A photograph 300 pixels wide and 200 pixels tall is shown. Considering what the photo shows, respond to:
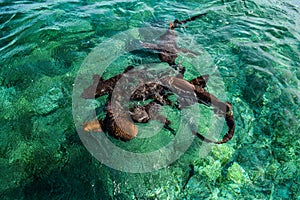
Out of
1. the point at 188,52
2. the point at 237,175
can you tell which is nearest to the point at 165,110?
the point at 237,175

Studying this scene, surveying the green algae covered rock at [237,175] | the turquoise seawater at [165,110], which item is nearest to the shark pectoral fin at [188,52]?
the turquoise seawater at [165,110]

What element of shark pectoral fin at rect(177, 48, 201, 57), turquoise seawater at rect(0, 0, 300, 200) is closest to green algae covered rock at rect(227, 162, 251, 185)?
turquoise seawater at rect(0, 0, 300, 200)

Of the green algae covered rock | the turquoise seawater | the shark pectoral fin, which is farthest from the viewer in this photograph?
the shark pectoral fin

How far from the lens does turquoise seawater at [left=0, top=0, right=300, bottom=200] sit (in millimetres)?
3439

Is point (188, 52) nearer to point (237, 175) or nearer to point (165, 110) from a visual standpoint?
point (165, 110)

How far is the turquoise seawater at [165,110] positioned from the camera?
3439mm

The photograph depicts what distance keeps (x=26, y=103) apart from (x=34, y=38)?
2.65 metres

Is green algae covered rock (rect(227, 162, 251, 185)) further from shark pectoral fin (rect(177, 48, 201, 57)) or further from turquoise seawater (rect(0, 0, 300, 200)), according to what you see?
shark pectoral fin (rect(177, 48, 201, 57))

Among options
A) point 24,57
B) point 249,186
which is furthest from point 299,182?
point 24,57

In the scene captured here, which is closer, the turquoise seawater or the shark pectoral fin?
the turquoise seawater

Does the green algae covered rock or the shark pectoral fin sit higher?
the shark pectoral fin

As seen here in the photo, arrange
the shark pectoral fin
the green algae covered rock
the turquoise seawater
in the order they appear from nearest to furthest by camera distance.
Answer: the turquoise seawater → the green algae covered rock → the shark pectoral fin

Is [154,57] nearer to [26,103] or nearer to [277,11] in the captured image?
[26,103]

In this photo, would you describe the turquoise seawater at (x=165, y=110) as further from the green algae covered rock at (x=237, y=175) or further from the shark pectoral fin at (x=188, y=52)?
the shark pectoral fin at (x=188, y=52)
